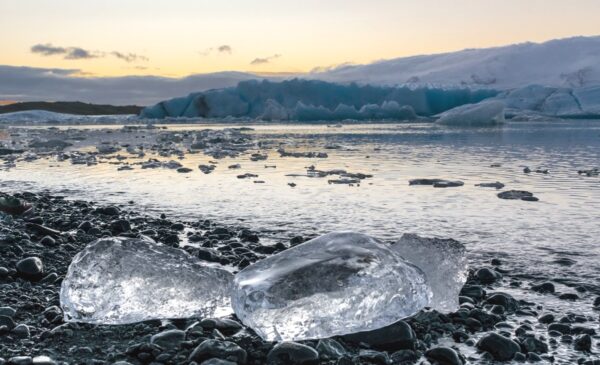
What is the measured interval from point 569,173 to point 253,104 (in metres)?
40.0

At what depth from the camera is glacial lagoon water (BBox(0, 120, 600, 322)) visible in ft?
17.6

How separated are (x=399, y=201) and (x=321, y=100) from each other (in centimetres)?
4093

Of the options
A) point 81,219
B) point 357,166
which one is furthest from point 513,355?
point 357,166

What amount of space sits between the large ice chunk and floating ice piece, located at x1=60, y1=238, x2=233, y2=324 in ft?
1.02

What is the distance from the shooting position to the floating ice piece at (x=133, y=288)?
11.3ft

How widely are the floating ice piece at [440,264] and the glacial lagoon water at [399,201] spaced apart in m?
0.60

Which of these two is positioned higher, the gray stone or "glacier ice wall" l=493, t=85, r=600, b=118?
"glacier ice wall" l=493, t=85, r=600, b=118

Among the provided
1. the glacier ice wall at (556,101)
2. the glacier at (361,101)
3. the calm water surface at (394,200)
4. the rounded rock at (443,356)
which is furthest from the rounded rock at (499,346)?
the glacier ice wall at (556,101)

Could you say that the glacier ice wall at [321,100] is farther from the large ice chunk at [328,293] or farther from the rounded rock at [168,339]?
the rounded rock at [168,339]

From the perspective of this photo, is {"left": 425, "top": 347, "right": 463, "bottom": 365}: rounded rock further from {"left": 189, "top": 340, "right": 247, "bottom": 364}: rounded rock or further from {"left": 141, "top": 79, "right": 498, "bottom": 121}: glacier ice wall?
{"left": 141, "top": 79, "right": 498, "bottom": 121}: glacier ice wall

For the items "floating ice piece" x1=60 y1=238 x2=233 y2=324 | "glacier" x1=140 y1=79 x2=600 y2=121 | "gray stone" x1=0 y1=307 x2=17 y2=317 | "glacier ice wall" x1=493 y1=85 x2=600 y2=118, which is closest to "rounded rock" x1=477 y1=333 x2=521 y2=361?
"floating ice piece" x1=60 y1=238 x2=233 y2=324

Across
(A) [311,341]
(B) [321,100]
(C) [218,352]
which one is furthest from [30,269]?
(B) [321,100]

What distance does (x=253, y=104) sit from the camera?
49.8 metres

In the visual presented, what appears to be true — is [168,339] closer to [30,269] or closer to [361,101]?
[30,269]
